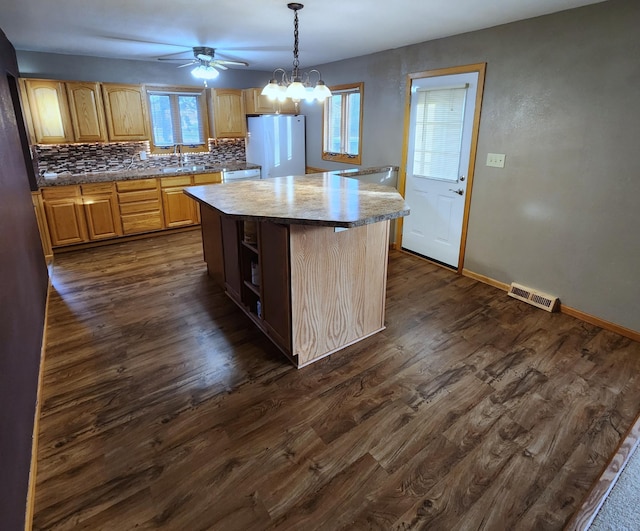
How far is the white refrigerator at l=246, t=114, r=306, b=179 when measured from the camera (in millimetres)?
5582

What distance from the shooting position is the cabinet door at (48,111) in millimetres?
4223

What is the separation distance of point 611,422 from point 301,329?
1777mm

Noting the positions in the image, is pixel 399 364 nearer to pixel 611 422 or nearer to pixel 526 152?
pixel 611 422

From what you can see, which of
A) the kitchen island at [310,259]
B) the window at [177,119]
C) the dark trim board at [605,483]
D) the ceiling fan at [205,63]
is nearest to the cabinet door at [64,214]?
the window at [177,119]

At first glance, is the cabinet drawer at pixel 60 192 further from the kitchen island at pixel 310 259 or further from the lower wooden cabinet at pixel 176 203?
the kitchen island at pixel 310 259

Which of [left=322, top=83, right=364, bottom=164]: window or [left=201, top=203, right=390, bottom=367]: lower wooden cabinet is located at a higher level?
[left=322, top=83, right=364, bottom=164]: window

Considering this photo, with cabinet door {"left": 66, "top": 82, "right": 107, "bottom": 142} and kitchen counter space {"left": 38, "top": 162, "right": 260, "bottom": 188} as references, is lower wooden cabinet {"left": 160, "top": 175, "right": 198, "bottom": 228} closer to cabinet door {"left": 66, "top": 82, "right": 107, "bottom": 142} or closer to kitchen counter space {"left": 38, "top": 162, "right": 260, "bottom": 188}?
kitchen counter space {"left": 38, "top": 162, "right": 260, "bottom": 188}

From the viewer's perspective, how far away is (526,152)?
3168 millimetres

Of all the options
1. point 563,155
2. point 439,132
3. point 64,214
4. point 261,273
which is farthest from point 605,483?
point 64,214

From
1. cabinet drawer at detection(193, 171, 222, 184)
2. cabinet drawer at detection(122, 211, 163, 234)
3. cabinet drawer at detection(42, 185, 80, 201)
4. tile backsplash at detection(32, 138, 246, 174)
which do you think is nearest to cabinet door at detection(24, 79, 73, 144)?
tile backsplash at detection(32, 138, 246, 174)

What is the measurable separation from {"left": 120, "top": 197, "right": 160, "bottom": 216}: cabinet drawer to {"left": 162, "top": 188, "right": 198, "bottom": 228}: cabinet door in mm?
102

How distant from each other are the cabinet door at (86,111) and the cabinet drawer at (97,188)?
0.59m

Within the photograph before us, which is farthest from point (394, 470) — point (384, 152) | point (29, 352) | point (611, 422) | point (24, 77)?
point (24, 77)

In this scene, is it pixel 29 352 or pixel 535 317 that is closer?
pixel 29 352
